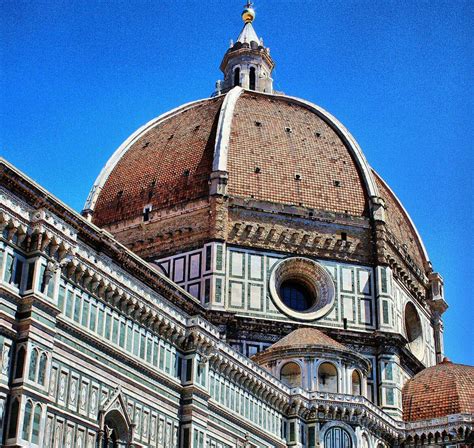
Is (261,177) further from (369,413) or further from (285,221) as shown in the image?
(369,413)

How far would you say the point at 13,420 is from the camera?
74.6 ft

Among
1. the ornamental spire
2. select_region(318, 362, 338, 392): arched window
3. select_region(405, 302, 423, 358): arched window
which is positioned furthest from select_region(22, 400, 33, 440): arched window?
the ornamental spire

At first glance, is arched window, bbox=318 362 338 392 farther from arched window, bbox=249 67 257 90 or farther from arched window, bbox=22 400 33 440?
arched window, bbox=249 67 257 90

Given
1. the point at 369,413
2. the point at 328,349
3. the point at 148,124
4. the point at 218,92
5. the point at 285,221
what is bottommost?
the point at 369,413

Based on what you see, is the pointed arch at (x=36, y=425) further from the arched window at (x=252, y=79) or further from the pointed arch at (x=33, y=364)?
the arched window at (x=252, y=79)

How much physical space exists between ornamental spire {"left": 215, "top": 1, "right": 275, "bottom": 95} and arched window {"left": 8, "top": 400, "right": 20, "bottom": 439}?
38.8 meters

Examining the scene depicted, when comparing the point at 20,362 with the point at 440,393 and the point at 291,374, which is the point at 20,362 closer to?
the point at 291,374

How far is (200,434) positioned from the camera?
30812 millimetres

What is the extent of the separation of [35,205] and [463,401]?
24.3 m

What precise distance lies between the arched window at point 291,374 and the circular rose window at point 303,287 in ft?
16.8

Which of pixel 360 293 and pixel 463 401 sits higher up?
pixel 360 293

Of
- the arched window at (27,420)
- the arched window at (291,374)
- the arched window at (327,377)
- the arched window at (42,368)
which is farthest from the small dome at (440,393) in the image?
the arched window at (27,420)

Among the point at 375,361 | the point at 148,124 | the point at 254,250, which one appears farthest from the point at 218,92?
the point at 375,361

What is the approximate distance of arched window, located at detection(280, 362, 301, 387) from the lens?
129ft
